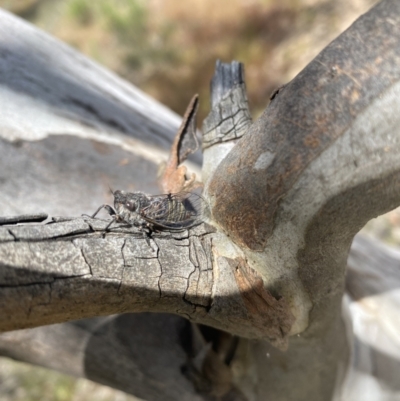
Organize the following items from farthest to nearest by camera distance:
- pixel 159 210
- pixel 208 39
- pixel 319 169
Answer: pixel 208 39, pixel 159 210, pixel 319 169

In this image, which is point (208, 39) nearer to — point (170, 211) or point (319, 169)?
point (170, 211)

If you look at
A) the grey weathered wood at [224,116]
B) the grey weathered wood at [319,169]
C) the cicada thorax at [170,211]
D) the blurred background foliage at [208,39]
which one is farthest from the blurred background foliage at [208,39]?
the grey weathered wood at [319,169]

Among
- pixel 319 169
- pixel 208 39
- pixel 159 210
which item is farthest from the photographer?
pixel 208 39

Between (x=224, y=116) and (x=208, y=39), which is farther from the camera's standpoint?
(x=208, y=39)

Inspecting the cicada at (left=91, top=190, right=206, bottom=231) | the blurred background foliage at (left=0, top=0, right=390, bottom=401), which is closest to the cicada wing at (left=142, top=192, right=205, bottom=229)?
the cicada at (left=91, top=190, right=206, bottom=231)

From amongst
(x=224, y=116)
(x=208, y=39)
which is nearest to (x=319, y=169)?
(x=224, y=116)

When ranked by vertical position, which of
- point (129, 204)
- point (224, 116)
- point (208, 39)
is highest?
point (208, 39)

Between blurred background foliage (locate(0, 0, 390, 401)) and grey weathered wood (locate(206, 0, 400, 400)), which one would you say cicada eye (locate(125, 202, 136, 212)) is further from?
blurred background foliage (locate(0, 0, 390, 401))

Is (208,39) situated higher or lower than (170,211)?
higher
